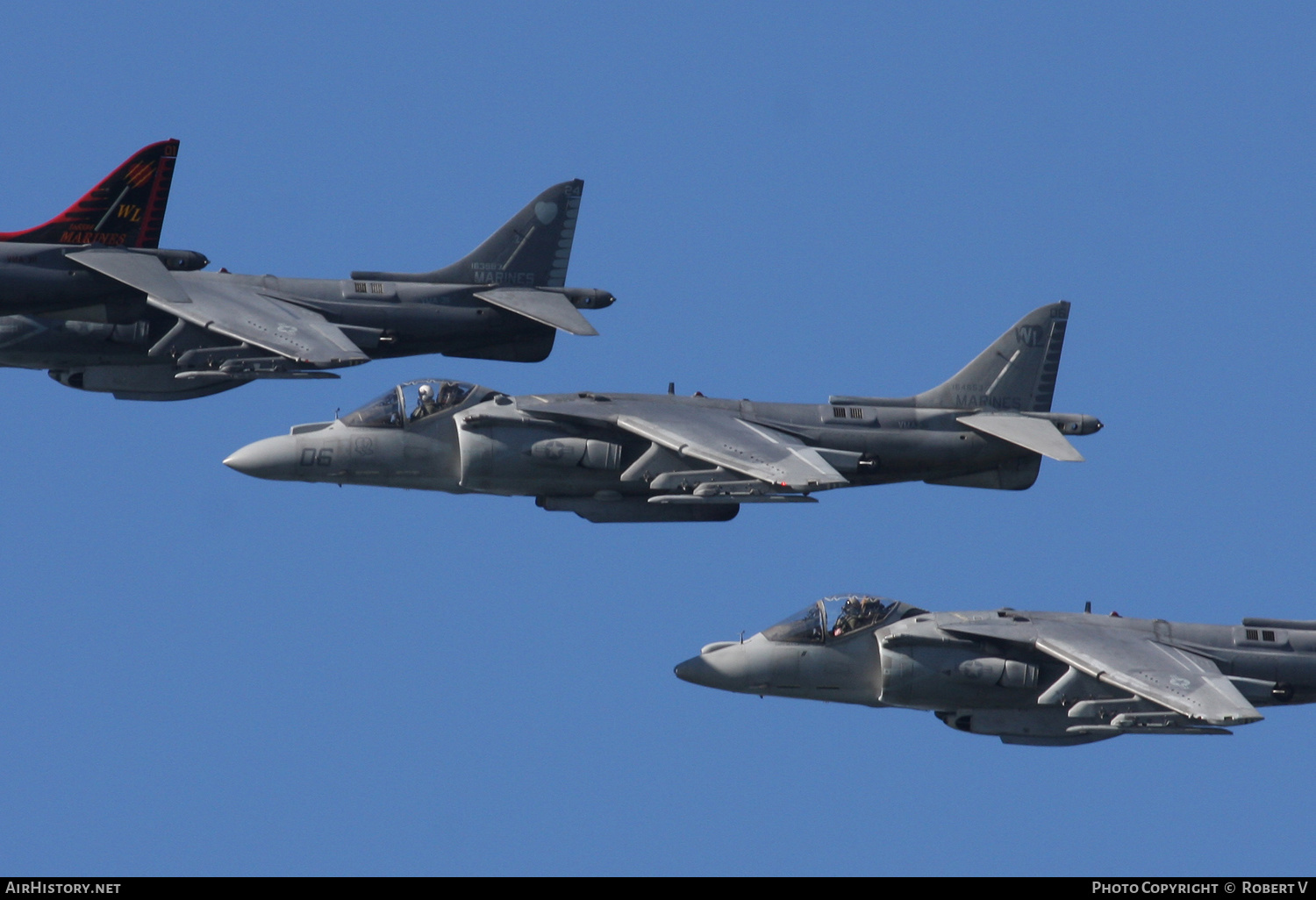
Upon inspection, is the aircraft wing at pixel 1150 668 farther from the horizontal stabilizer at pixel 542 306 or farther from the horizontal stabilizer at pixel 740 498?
the horizontal stabilizer at pixel 542 306

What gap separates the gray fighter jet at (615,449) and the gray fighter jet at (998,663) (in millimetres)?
2445

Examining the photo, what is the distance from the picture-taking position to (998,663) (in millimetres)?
42625

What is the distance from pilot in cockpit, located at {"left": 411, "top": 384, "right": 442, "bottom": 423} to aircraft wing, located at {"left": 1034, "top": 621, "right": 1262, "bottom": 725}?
10798 mm

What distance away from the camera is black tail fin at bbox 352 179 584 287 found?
51.0 metres

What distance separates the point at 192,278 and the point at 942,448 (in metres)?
13.9

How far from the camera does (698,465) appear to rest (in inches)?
1752

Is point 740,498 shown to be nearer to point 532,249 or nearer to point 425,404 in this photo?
point 425,404

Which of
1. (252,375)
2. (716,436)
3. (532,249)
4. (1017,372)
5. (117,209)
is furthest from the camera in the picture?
(532,249)

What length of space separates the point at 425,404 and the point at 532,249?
6994mm

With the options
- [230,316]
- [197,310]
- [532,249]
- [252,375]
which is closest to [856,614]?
[252,375]

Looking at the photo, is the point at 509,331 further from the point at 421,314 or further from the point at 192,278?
the point at 192,278

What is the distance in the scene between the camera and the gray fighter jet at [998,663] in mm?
42156

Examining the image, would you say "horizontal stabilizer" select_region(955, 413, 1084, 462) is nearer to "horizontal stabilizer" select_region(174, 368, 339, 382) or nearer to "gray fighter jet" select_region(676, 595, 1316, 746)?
"gray fighter jet" select_region(676, 595, 1316, 746)

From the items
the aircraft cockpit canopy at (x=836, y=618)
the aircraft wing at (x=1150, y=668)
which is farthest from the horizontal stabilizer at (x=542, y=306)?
the aircraft wing at (x=1150, y=668)
